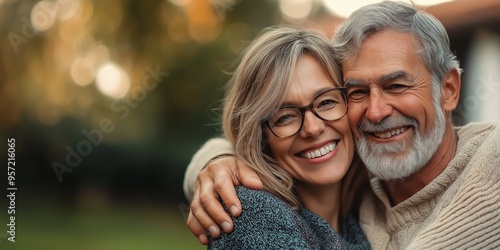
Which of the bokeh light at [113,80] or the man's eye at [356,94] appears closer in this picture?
the man's eye at [356,94]

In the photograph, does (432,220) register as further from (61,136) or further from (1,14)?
(61,136)

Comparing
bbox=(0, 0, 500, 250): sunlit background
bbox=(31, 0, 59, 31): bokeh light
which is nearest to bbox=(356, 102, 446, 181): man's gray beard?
bbox=(0, 0, 500, 250): sunlit background

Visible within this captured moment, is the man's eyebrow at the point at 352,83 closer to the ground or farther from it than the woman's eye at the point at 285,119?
farther from it

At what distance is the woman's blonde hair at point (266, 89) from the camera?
8.04 ft

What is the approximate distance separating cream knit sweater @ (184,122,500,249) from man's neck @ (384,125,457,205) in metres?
0.05

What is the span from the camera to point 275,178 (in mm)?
2490

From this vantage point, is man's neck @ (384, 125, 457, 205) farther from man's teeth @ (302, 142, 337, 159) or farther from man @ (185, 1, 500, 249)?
man's teeth @ (302, 142, 337, 159)

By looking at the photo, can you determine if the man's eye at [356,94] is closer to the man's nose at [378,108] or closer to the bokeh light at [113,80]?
the man's nose at [378,108]

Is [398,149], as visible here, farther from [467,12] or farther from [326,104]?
[467,12]

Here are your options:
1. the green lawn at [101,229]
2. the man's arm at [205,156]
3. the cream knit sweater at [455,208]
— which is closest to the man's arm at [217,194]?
the man's arm at [205,156]

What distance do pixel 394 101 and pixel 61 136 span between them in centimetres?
727

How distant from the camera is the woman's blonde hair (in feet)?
8.04

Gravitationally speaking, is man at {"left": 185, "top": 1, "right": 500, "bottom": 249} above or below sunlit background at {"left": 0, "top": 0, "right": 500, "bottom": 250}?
above

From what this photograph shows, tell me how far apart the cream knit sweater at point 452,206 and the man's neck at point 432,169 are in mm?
46
